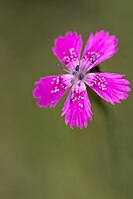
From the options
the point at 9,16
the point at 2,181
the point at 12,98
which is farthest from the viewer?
the point at 9,16

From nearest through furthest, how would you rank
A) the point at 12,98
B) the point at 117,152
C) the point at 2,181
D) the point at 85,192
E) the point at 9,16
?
the point at 117,152 < the point at 85,192 < the point at 2,181 < the point at 12,98 < the point at 9,16

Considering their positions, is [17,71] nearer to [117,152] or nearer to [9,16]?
[9,16]

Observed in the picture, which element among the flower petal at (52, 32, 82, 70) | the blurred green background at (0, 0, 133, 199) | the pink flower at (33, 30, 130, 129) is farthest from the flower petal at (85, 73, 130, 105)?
the blurred green background at (0, 0, 133, 199)

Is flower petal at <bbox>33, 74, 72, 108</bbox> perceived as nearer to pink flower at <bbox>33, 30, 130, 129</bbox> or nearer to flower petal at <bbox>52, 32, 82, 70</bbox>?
pink flower at <bbox>33, 30, 130, 129</bbox>

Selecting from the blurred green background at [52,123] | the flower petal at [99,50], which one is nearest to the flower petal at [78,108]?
the flower petal at [99,50]

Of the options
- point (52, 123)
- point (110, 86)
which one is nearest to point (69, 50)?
point (110, 86)

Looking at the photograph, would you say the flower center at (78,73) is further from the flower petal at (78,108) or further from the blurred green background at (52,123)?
the blurred green background at (52,123)

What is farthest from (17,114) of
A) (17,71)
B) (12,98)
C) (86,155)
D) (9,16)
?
(9,16)
